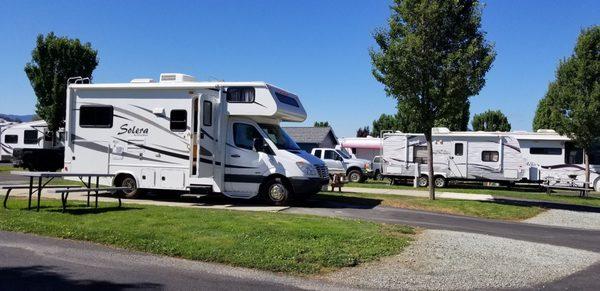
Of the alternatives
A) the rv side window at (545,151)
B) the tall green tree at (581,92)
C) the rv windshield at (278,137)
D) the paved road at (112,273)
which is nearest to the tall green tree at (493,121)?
the rv side window at (545,151)

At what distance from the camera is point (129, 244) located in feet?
26.1

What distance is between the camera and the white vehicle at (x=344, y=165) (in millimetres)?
27781

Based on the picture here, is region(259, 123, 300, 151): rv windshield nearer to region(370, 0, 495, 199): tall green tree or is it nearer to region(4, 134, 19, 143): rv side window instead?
region(370, 0, 495, 199): tall green tree

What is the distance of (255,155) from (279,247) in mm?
6454

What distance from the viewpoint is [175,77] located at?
14633mm

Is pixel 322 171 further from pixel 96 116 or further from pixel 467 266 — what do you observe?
pixel 467 266

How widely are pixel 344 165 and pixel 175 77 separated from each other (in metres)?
14.6

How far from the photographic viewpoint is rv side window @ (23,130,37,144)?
33.9m

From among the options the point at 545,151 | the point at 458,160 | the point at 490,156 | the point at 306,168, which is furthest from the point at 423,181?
the point at 306,168

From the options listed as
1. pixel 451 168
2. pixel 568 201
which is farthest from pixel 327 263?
pixel 451 168

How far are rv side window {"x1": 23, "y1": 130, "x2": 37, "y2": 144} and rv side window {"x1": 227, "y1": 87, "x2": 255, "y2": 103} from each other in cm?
2439

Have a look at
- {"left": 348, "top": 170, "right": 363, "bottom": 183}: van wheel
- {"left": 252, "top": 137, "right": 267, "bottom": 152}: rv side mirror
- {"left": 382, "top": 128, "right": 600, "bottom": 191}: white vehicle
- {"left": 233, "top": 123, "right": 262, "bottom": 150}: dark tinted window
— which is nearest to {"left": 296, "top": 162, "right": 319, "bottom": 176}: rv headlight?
{"left": 252, "top": 137, "right": 267, "bottom": 152}: rv side mirror

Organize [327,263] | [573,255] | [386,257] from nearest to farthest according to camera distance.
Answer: [327,263] < [386,257] < [573,255]

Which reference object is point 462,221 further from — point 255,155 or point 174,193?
point 174,193
